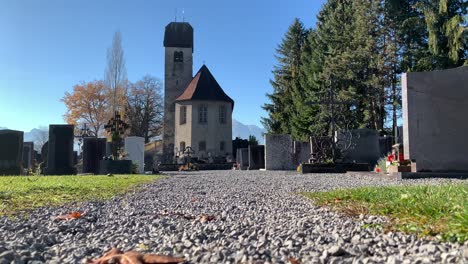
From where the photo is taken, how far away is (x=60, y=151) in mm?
15672

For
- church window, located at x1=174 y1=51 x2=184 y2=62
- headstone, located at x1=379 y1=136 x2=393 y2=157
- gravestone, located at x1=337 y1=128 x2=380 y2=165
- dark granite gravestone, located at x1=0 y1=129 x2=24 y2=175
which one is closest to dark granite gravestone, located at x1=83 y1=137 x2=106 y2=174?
dark granite gravestone, located at x1=0 y1=129 x2=24 y2=175

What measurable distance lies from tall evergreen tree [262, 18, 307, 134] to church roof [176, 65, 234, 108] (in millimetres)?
5396

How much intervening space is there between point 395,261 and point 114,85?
166 feet

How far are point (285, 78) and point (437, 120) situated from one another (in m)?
31.1

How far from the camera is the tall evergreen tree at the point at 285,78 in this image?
39594 millimetres

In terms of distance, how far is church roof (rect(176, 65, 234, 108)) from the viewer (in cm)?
4356

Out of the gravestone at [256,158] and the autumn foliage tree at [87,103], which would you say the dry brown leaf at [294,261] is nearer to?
the gravestone at [256,158]

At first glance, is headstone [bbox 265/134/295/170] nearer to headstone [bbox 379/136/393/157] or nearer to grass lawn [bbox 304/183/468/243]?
headstone [bbox 379/136/393/157]

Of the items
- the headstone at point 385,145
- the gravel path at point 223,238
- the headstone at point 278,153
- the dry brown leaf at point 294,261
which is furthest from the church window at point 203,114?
the dry brown leaf at point 294,261

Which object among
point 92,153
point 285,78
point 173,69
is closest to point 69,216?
point 92,153

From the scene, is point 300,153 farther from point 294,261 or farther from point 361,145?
point 294,261

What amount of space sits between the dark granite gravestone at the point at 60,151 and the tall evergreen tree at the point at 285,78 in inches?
986

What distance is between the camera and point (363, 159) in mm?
16062

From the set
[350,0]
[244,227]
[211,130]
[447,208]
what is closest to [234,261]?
[244,227]
